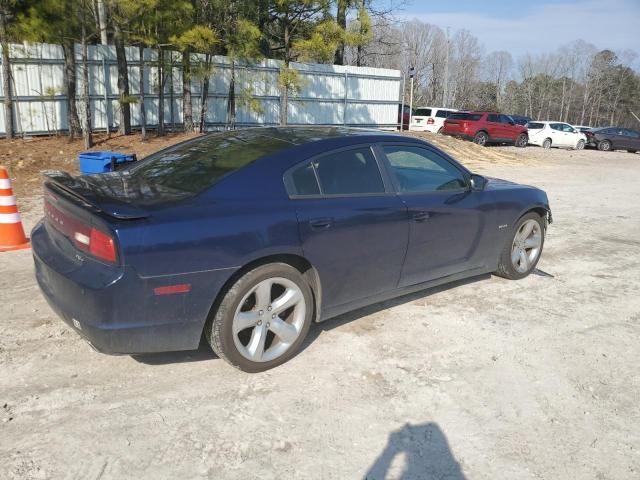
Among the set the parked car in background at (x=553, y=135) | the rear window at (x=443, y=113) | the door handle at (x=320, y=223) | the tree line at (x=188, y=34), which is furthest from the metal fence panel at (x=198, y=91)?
the door handle at (x=320, y=223)

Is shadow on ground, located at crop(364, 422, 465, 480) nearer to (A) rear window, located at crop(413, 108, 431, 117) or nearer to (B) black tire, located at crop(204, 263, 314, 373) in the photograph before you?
(B) black tire, located at crop(204, 263, 314, 373)

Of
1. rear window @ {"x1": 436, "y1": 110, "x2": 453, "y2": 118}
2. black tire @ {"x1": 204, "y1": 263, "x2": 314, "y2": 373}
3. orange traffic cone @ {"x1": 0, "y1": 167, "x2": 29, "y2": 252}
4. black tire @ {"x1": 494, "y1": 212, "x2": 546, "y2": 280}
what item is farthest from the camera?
rear window @ {"x1": 436, "y1": 110, "x2": 453, "y2": 118}

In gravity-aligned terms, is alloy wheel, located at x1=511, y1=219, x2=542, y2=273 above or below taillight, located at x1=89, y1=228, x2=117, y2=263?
below

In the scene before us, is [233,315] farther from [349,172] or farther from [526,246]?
[526,246]

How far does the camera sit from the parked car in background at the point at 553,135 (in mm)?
28125

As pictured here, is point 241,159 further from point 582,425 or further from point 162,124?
point 162,124

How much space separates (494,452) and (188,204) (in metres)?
2.16

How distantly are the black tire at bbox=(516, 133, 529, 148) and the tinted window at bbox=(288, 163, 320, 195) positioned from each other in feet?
83.9

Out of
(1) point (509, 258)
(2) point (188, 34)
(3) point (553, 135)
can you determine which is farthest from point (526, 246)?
(3) point (553, 135)

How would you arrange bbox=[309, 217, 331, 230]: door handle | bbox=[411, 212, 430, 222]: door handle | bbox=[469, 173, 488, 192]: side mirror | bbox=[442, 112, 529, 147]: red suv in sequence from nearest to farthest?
bbox=[309, 217, 331, 230]: door handle, bbox=[411, 212, 430, 222]: door handle, bbox=[469, 173, 488, 192]: side mirror, bbox=[442, 112, 529, 147]: red suv

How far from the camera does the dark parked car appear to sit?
29703 mm

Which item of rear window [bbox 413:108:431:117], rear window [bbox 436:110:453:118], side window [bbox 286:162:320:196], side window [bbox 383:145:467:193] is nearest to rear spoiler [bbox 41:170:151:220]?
side window [bbox 286:162:320:196]

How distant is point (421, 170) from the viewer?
4.55 m

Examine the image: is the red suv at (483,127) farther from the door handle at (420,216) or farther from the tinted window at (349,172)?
the tinted window at (349,172)
